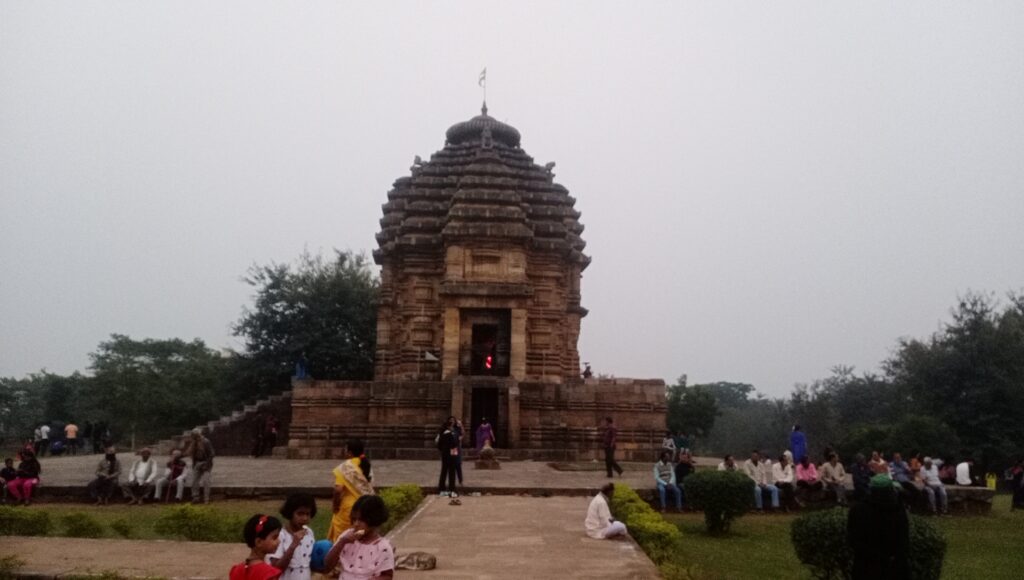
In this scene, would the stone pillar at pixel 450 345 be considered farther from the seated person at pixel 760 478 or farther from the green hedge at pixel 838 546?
the green hedge at pixel 838 546

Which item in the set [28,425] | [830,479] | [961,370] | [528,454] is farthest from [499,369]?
[28,425]

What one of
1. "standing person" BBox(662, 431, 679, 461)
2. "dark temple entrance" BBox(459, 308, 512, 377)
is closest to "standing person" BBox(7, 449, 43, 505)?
"dark temple entrance" BBox(459, 308, 512, 377)

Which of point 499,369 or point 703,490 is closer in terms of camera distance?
point 703,490

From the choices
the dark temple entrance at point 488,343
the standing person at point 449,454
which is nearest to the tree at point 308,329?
the dark temple entrance at point 488,343

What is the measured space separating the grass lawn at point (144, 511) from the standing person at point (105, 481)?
12.0 inches

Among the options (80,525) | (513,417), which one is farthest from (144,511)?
(513,417)

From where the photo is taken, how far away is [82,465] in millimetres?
21391

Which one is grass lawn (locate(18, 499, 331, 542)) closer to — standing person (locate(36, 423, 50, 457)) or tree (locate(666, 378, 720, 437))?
standing person (locate(36, 423, 50, 457))

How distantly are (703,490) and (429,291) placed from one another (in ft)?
54.9

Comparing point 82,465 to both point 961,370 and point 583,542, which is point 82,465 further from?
point 961,370

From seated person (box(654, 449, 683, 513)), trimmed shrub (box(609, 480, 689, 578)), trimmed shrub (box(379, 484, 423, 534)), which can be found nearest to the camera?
trimmed shrub (box(609, 480, 689, 578))

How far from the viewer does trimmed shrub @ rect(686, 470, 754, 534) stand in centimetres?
1267

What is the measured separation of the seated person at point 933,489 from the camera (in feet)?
52.5

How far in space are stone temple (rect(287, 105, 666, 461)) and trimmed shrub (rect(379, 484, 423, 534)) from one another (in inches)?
345
